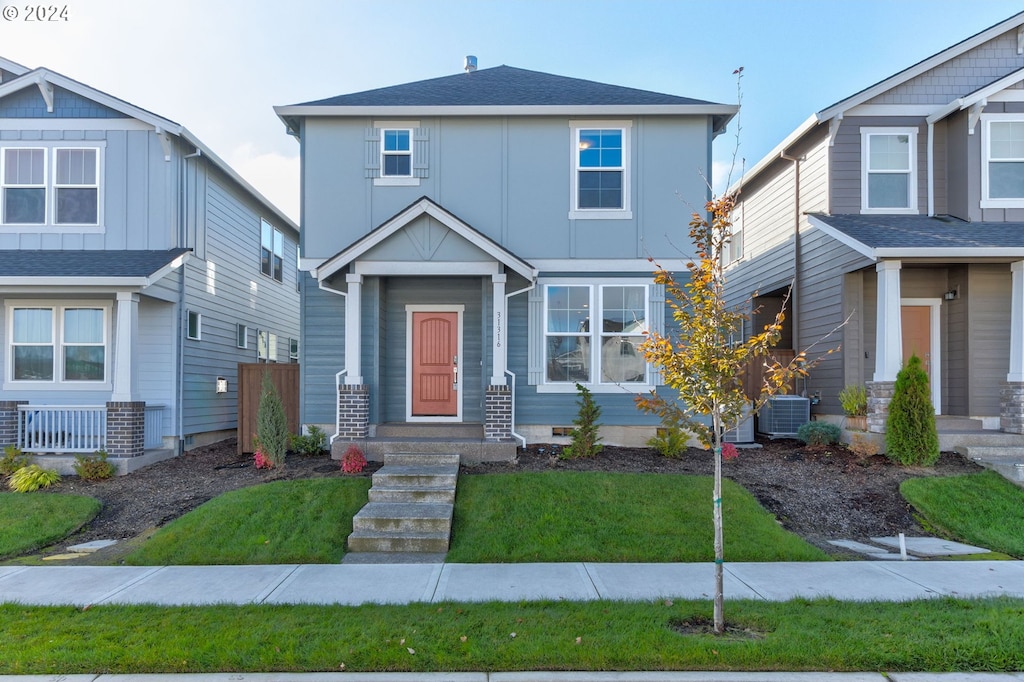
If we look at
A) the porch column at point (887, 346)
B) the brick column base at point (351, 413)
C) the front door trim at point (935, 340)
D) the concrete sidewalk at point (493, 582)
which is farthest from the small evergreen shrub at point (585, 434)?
the front door trim at point (935, 340)

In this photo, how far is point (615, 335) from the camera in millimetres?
10922

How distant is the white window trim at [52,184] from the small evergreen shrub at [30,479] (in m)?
4.50

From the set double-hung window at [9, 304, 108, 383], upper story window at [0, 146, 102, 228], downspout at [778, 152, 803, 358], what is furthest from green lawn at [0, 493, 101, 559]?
downspout at [778, 152, 803, 358]

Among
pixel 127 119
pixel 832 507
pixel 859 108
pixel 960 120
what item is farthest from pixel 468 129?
pixel 960 120

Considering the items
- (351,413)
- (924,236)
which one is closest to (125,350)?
(351,413)

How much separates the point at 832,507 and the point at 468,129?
845 centimetres

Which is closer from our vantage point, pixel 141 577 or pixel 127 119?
pixel 141 577

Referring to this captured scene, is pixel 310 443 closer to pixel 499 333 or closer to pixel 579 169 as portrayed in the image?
pixel 499 333

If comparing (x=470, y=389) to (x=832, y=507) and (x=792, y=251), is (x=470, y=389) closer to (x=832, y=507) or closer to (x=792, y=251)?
(x=832, y=507)

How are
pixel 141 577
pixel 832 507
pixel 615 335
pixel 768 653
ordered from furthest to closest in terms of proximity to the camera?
pixel 615 335 → pixel 832 507 → pixel 141 577 → pixel 768 653

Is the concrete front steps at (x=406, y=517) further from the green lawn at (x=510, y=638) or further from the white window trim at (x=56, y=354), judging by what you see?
the white window trim at (x=56, y=354)

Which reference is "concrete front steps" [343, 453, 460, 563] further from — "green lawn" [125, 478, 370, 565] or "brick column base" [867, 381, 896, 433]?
"brick column base" [867, 381, 896, 433]

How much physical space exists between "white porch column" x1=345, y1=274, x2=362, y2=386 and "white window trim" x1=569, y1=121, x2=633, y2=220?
3.99 m

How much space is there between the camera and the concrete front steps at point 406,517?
6.98 m
